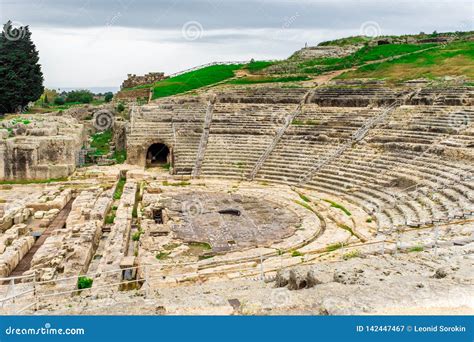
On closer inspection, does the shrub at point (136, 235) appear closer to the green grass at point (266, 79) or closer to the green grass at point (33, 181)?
the green grass at point (33, 181)

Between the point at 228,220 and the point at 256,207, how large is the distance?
2.00 metres

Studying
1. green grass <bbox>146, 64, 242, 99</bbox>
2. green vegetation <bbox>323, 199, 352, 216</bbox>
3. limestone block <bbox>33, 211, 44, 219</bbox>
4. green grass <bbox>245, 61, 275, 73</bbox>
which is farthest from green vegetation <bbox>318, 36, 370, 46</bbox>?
limestone block <bbox>33, 211, 44, 219</bbox>

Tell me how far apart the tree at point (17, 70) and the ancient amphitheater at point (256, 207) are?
1017 centimetres

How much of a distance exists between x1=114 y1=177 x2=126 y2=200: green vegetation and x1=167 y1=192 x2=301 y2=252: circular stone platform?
2.48 meters

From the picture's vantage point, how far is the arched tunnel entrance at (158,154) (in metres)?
26.2

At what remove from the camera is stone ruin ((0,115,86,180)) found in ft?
70.4

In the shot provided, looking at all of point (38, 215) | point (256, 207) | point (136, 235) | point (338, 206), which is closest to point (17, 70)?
point (38, 215)

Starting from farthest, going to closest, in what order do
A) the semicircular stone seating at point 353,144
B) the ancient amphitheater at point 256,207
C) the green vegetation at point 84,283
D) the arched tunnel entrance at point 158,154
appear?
the arched tunnel entrance at point 158,154, the semicircular stone seating at point 353,144, the green vegetation at point 84,283, the ancient amphitheater at point 256,207

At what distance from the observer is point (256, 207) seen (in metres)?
17.0

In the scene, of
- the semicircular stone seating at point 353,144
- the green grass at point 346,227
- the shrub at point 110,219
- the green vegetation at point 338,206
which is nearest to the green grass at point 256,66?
the semicircular stone seating at point 353,144

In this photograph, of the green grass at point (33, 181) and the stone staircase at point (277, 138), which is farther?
the stone staircase at point (277, 138)

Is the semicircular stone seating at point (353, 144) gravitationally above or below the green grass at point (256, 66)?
below

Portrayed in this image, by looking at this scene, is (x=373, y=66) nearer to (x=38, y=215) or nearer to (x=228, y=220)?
(x=228, y=220)

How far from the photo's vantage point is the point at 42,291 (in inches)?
372
